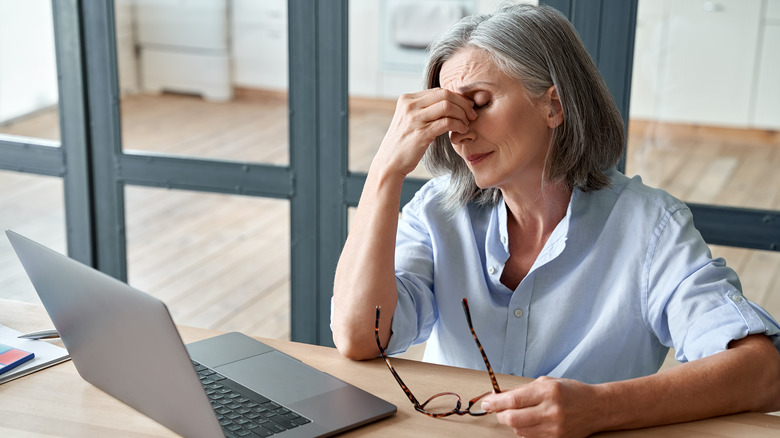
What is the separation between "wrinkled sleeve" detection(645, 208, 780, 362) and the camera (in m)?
1.29

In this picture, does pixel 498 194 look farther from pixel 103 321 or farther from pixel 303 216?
pixel 303 216

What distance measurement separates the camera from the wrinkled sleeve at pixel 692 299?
50.8 inches

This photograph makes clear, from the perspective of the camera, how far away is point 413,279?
1561 millimetres

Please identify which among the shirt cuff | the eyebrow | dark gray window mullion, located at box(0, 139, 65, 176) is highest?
the eyebrow

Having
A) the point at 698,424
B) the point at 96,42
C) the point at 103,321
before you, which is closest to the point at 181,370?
the point at 103,321

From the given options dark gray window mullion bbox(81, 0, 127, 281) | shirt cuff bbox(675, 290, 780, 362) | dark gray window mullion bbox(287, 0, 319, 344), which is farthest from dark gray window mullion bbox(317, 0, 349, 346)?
shirt cuff bbox(675, 290, 780, 362)

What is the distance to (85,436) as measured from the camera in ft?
3.77

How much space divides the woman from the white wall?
1596mm

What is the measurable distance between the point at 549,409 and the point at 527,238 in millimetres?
523

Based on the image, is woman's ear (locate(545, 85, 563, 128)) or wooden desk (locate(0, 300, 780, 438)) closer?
wooden desk (locate(0, 300, 780, 438))

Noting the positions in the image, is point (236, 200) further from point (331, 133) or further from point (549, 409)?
point (549, 409)

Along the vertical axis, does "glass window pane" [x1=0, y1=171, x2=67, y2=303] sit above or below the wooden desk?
below

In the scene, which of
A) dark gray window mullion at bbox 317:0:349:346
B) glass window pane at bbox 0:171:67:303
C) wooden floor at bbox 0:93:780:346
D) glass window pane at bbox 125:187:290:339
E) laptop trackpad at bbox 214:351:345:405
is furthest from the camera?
glass window pane at bbox 0:171:67:303

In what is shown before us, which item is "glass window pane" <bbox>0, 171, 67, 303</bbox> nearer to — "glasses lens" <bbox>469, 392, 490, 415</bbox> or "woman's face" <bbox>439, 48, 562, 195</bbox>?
"woman's face" <bbox>439, 48, 562, 195</bbox>
